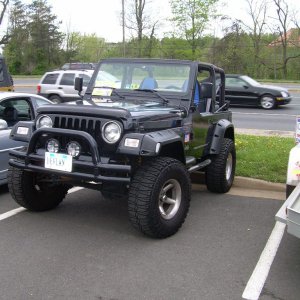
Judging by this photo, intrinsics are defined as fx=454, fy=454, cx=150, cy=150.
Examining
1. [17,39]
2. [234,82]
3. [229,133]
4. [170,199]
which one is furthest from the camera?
[17,39]

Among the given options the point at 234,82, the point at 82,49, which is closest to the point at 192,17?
the point at 82,49

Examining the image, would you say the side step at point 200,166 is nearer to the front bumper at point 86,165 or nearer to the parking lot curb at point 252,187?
the parking lot curb at point 252,187

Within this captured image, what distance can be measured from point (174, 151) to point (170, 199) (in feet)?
1.77

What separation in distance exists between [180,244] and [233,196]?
2.02 metres

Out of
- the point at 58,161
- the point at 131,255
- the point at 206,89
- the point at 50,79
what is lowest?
the point at 131,255

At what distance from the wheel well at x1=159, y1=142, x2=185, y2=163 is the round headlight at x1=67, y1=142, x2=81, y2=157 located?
87 cm

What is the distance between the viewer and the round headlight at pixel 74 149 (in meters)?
4.41

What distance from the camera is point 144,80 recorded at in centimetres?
567

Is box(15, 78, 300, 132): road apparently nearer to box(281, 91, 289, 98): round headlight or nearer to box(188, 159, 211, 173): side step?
box(281, 91, 289, 98): round headlight

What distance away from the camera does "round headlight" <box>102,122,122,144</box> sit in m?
4.30

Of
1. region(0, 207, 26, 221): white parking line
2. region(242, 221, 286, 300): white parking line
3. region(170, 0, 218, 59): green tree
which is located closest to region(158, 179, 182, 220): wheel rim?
region(242, 221, 286, 300): white parking line

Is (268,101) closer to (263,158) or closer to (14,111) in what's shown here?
(263,158)

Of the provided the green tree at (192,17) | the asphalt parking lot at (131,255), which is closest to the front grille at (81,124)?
the asphalt parking lot at (131,255)

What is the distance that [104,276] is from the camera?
146 inches
